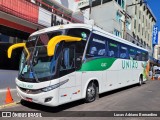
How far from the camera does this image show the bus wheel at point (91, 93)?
29.7 feet

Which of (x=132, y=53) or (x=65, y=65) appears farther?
(x=132, y=53)

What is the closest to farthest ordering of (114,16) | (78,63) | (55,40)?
(55,40)
(78,63)
(114,16)

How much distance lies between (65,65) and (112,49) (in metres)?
4.44

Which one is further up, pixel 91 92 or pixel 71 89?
pixel 71 89

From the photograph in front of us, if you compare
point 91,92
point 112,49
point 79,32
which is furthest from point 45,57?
point 112,49

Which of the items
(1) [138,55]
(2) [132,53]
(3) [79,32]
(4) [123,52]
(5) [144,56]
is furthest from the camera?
(5) [144,56]

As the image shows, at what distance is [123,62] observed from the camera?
12.9 meters

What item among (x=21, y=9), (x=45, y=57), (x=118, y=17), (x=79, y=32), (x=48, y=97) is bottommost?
(x=48, y=97)

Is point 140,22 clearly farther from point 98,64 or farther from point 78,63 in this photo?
point 78,63

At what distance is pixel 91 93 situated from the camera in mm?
9281

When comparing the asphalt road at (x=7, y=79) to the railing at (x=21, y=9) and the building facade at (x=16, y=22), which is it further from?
the railing at (x=21, y=9)

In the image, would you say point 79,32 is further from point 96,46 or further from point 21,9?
point 21,9

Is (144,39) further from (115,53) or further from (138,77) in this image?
(115,53)

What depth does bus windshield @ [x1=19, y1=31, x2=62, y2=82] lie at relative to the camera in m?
7.32
